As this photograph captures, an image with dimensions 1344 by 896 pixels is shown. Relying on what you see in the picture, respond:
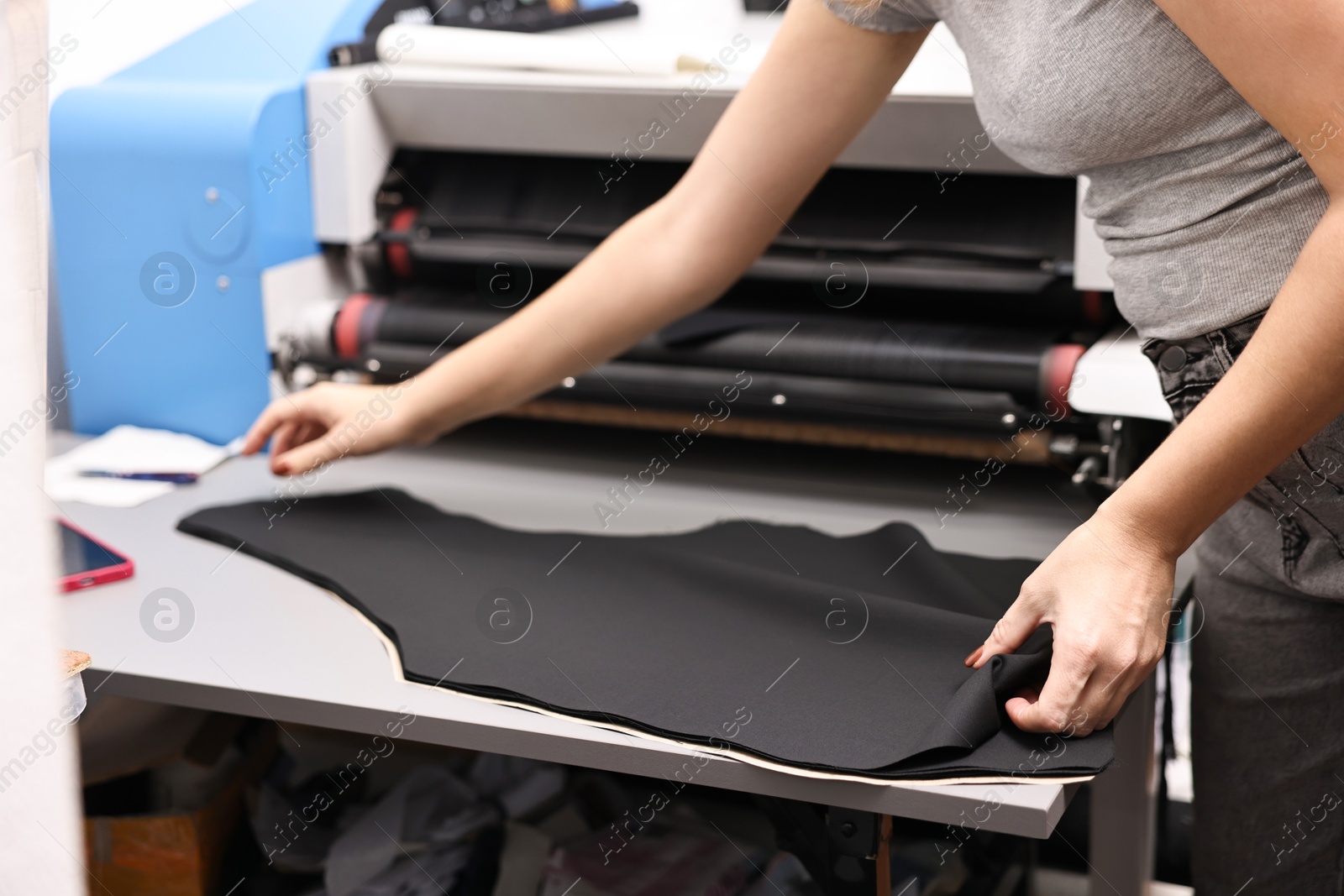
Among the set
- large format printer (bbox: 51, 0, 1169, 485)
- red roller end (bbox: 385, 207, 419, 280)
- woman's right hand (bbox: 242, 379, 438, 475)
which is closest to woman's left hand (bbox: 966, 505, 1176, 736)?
large format printer (bbox: 51, 0, 1169, 485)

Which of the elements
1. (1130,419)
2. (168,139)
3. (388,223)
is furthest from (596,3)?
(1130,419)

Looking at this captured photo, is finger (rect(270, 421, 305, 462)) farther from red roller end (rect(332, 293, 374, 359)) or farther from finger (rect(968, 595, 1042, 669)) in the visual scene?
finger (rect(968, 595, 1042, 669))

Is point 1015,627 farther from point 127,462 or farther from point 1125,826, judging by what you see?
point 127,462

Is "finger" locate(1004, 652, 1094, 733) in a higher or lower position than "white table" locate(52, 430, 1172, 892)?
higher

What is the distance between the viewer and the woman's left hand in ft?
2.31

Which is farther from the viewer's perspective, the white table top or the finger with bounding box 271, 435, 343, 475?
the finger with bounding box 271, 435, 343, 475

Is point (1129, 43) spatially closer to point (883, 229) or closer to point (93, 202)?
point (883, 229)

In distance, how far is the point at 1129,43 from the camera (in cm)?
72

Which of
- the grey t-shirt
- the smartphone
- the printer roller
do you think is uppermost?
the grey t-shirt

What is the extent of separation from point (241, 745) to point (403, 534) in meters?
0.45

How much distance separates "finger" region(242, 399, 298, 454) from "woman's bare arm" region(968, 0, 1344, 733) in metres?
0.75

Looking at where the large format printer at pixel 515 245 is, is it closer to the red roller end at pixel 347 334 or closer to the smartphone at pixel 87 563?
the red roller end at pixel 347 334

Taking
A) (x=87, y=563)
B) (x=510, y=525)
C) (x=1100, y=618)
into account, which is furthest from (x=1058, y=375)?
(x=87, y=563)

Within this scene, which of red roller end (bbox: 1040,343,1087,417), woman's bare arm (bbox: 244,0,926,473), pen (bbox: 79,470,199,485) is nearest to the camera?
woman's bare arm (bbox: 244,0,926,473)
